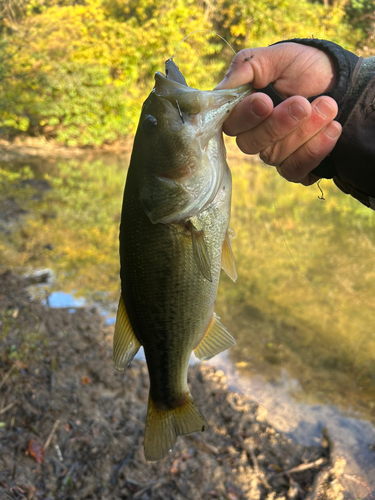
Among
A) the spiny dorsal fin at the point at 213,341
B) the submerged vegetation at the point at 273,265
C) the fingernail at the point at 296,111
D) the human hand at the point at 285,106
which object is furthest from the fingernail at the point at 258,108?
the submerged vegetation at the point at 273,265

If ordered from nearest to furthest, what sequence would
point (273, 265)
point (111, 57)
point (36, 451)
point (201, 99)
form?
point (201, 99), point (36, 451), point (273, 265), point (111, 57)

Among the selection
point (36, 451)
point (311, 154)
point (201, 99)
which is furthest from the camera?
point (36, 451)

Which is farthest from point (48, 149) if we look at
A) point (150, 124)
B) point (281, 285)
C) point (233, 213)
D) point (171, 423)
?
point (171, 423)

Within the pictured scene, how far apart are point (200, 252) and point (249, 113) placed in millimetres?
621

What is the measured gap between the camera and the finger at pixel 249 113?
1520mm

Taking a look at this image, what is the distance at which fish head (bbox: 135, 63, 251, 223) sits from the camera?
1508 millimetres

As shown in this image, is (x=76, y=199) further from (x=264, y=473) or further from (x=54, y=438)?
(x=264, y=473)

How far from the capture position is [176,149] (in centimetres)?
155

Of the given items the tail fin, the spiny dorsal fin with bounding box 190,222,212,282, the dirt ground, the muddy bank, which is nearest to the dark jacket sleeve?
the spiny dorsal fin with bounding box 190,222,212,282

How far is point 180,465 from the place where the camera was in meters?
3.04

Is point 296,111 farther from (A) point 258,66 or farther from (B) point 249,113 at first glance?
(A) point 258,66

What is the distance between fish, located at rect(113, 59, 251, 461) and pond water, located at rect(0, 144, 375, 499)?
1.21m

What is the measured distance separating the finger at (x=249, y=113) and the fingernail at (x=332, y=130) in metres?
0.29

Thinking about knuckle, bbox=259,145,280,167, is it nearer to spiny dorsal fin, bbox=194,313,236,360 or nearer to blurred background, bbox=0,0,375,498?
spiny dorsal fin, bbox=194,313,236,360
